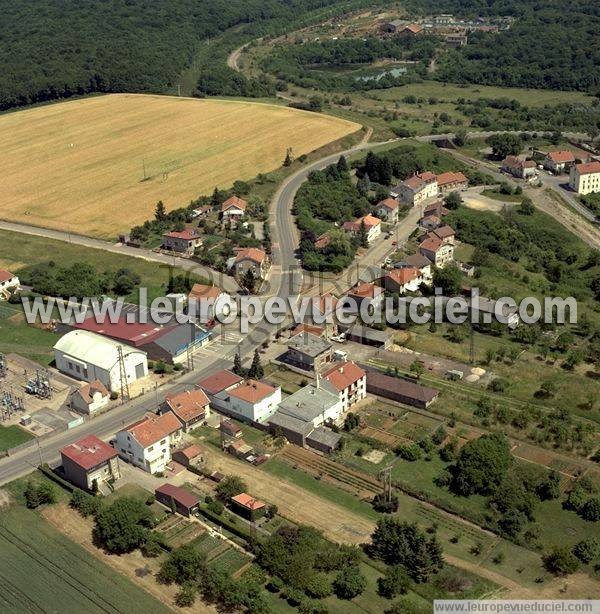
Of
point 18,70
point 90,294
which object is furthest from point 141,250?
point 18,70

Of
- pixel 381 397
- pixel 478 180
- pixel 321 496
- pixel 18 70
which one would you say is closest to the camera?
pixel 321 496

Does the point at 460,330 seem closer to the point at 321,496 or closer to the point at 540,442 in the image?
the point at 540,442

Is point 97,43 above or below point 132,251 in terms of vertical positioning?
above

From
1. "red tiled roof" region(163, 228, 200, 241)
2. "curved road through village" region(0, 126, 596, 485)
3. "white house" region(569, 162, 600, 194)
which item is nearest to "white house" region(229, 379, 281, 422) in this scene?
"curved road through village" region(0, 126, 596, 485)

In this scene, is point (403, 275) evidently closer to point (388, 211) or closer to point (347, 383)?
point (388, 211)

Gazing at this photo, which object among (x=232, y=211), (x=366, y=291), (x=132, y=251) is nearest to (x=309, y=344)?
(x=366, y=291)

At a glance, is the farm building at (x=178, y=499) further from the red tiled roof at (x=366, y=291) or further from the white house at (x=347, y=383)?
the red tiled roof at (x=366, y=291)

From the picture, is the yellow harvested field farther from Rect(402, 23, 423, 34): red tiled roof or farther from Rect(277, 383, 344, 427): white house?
Rect(402, 23, 423, 34): red tiled roof

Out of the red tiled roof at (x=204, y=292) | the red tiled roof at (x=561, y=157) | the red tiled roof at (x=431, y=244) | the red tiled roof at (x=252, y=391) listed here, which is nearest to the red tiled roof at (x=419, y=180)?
the red tiled roof at (x=431, y=244)
